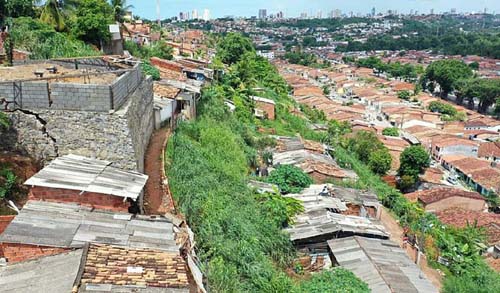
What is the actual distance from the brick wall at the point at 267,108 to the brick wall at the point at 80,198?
21.3 meters

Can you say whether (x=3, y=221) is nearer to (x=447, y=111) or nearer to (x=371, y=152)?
(x=371, y=152)

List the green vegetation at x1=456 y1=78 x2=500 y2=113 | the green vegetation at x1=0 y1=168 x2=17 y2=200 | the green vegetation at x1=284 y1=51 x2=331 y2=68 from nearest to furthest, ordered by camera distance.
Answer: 1. the green vegetation at x1=0 y1=168 x2=17 y2=200
2. the green vegetation at x1=456 y1=78 x2=500 y2=113
3. the green vegetation at x1=284 y1=51 x2=331 y2=68

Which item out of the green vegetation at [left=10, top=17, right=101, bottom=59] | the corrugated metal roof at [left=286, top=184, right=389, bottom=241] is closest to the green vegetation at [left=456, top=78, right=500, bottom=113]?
the corrugated metal roof at [left=286, top=184, right=389, bottom=241]

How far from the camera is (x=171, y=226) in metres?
7.62

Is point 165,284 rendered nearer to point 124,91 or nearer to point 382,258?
point 124,91

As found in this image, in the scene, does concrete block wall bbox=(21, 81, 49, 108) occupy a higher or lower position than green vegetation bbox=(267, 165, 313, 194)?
higher

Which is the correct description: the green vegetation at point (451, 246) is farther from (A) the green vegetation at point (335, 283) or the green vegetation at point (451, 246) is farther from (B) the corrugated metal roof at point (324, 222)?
(A) the green vegetation at point (335, 283)

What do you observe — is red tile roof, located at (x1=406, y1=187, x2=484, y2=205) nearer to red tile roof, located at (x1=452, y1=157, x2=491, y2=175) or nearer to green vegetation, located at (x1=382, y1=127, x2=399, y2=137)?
red tile roof, located at (x1=452, y1=157, x2=491, y2=175)

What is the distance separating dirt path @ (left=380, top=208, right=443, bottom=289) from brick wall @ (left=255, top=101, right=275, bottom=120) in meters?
11.6

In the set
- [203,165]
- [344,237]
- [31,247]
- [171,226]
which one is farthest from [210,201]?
[344,237]

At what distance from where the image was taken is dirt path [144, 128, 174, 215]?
9904mm

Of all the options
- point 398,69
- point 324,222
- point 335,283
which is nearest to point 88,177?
point 335,283

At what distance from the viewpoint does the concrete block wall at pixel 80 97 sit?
340 inches

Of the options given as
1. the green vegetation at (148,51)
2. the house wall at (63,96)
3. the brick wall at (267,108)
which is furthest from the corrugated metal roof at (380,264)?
the green vegetation at (148,51)
